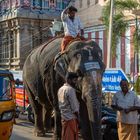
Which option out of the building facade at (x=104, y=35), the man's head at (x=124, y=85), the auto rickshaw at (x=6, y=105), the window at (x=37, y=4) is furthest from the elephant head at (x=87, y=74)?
the window at (x=37, y=4)

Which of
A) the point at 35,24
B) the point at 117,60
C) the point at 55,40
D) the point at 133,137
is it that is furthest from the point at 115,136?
the point at 35,24

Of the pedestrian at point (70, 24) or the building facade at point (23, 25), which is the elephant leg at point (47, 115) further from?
the building facade at point (23, 25)

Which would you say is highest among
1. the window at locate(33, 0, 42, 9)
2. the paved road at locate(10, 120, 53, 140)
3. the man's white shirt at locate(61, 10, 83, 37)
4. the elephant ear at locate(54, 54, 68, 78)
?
the window at locate(33, 0, 42, 9)

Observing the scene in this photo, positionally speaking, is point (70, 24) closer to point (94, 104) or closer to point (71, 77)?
point (71, 77)

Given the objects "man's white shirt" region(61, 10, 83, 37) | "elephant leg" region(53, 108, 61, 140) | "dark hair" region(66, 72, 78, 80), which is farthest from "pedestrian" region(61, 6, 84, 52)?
"elephant leg" region(53, 108, 61, 140)

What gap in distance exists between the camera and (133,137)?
28.7 ft

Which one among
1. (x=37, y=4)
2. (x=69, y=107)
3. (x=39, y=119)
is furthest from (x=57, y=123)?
(x=37, y=4)

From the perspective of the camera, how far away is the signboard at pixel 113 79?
42.6ft

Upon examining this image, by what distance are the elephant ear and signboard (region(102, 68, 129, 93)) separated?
14.5 feet

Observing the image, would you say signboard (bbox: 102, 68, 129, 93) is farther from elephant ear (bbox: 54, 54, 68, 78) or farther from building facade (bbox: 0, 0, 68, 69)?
building facade (bbox: 0, 0, 68, 69)

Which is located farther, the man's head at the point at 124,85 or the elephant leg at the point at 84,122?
the man's head at the point at 124,85

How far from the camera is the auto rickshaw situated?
837 centimetres

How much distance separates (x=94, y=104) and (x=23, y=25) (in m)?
32.6

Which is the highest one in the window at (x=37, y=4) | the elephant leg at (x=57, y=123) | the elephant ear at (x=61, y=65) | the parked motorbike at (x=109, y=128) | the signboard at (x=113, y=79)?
the window at (x=37, y=4)
